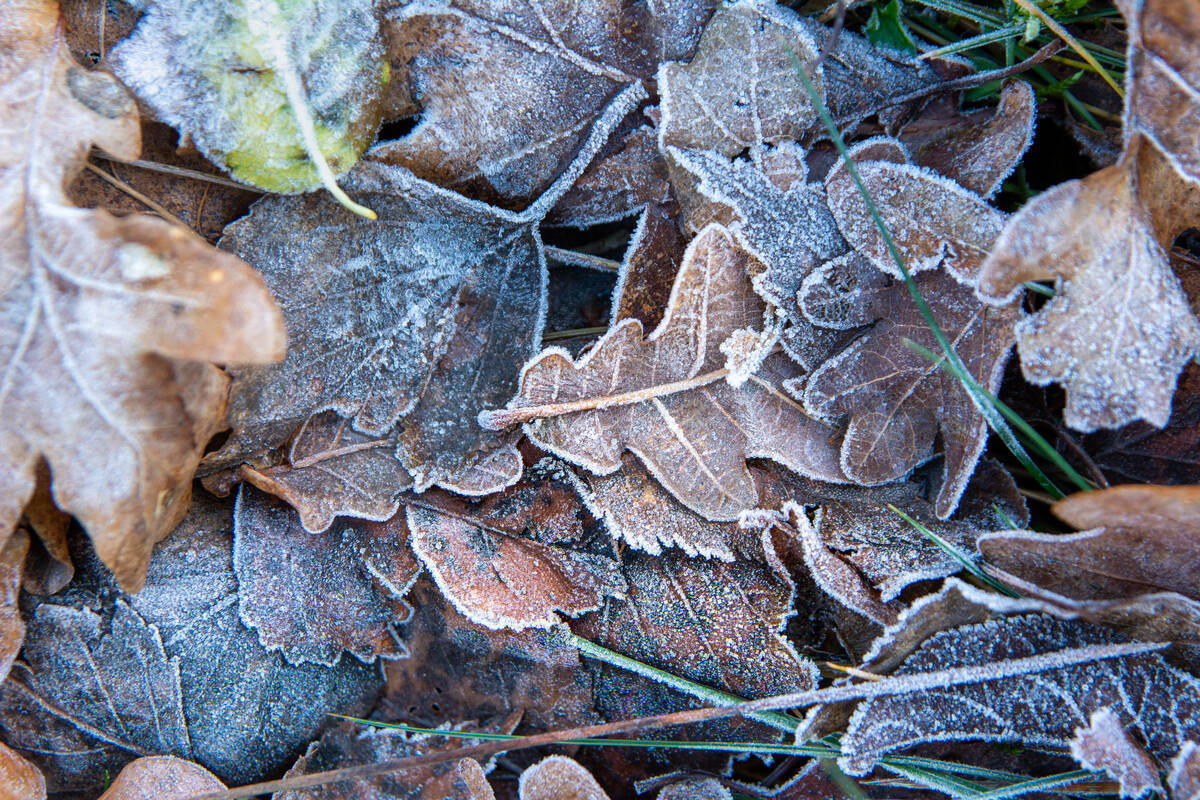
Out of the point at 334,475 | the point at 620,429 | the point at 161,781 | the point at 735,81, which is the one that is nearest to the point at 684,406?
the point at 620,429

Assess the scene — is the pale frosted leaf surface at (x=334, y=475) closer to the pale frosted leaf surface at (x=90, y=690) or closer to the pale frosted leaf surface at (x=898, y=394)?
the pale frosted leaf surface at (x=90, y=690)

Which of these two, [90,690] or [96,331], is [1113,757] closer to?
[96,331]

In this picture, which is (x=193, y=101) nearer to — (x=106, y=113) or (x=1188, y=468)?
(x=106, y=113)

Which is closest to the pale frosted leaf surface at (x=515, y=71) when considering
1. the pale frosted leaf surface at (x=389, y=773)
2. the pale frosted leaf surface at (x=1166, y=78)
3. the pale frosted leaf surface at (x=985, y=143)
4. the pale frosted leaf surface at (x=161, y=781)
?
the pale frosted leaf surface at (x=985, y=143)

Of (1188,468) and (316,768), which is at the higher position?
(1188,468)

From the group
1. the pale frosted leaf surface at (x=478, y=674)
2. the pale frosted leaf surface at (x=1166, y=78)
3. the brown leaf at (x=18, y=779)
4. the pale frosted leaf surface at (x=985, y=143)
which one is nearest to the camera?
the pale frosted leaf surface at (x=1166, y=78)

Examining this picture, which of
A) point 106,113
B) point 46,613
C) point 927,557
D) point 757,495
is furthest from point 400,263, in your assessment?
point 927,557
